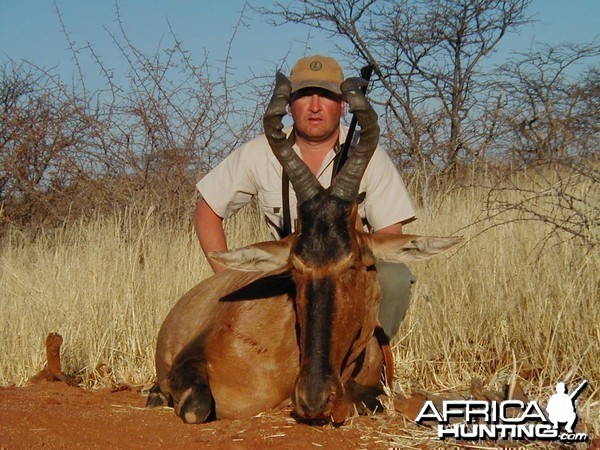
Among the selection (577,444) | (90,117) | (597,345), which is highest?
(90,117)

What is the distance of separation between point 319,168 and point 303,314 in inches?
79.7

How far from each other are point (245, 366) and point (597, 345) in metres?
2.32

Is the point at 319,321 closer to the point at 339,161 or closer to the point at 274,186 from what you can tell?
the point at 339,161

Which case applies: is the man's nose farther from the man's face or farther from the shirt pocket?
the shirt pocket

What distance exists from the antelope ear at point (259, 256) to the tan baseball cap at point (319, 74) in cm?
173

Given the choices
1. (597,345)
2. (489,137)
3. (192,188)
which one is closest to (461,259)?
(597,345)

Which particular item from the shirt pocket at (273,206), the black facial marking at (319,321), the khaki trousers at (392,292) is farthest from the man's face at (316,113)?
the black facial marking at (319,321)

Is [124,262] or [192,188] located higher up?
[192,188]

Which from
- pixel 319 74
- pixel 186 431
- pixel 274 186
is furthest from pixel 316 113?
pixel 186 431

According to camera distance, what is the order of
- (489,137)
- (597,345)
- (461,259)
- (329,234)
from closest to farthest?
1. (329,234)
2. (597,345)
3. (461,259)
4. (489,137)

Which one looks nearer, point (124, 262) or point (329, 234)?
point (329, 234)

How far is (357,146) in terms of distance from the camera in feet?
17.7

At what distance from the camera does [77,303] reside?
8016mm

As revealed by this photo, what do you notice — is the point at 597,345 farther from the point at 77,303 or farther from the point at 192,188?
the point at 192,188
